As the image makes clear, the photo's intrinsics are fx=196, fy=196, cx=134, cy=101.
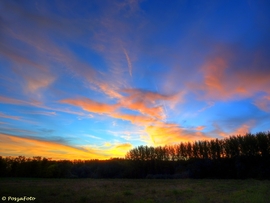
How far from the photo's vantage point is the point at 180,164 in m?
79.1

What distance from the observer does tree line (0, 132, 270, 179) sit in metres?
65.8

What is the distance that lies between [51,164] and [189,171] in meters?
53.3

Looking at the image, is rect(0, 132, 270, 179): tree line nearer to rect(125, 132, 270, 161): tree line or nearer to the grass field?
rect(125, 132, 270, 161): tree line

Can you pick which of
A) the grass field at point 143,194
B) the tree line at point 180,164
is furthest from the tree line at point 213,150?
the grass field at point 143,194

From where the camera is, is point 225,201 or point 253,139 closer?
point 225,201

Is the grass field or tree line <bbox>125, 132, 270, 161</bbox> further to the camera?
tree line <bbox>125, 132, 270, 161</bbox>

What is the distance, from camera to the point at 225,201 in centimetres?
1625

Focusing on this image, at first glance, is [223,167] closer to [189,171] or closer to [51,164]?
[189,171]

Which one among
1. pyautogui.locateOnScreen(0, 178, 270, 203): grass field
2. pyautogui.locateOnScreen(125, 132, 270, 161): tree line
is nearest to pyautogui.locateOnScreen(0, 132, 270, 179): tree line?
pyautogui.locateOnScreen(125, 132, 270, 161): tree line

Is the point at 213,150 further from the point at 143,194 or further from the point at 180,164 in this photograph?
the point at 143,194

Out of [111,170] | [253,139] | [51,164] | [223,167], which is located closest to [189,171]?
[223,167]

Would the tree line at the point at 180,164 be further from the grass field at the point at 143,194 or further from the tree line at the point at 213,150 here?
the grass field at the point at 143,194

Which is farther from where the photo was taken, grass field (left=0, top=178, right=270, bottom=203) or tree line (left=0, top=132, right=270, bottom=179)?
tree line (left=0, top=132, right=270, bottom=179)

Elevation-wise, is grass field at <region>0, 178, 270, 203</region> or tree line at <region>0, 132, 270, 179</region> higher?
tree line at <region>0, 132, 270, 179</region>
